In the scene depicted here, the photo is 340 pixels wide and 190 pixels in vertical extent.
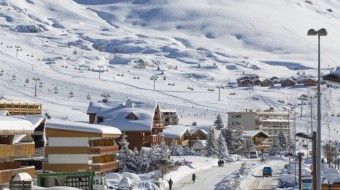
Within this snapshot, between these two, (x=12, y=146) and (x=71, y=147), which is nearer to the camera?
(x=12, y=146)

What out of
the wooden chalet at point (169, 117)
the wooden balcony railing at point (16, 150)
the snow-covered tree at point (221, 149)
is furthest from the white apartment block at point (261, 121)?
the wooden balcony railing at point (16, 150)

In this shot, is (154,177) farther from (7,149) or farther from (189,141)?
(189,141)

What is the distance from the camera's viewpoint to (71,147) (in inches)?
2687

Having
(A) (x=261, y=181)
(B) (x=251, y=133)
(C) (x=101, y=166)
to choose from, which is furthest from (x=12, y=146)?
(B) (x=251, y=133)

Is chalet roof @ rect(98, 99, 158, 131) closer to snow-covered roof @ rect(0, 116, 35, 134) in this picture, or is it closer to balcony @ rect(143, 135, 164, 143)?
balcony @ rect(143, 135, 164, 143)

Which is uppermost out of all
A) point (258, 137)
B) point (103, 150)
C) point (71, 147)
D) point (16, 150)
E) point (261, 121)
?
point (261, 121)

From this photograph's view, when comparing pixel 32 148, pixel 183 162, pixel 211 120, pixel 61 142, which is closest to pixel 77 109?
pixel 211 120

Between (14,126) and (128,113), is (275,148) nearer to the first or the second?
(128,113)

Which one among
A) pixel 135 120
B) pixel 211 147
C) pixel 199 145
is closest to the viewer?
pixel 135 120

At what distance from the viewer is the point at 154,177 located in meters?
77.2

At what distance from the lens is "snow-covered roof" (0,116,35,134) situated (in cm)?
4325

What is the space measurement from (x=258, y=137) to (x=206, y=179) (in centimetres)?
7618

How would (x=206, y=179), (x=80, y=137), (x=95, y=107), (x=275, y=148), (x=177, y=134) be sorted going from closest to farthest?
(x=80, y=137) → (x=206, y=179) → (x=95, y=107) → (x=177, y=134) → (x=275, y=148)

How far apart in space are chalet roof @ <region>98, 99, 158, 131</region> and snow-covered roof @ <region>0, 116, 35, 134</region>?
56403 mm
